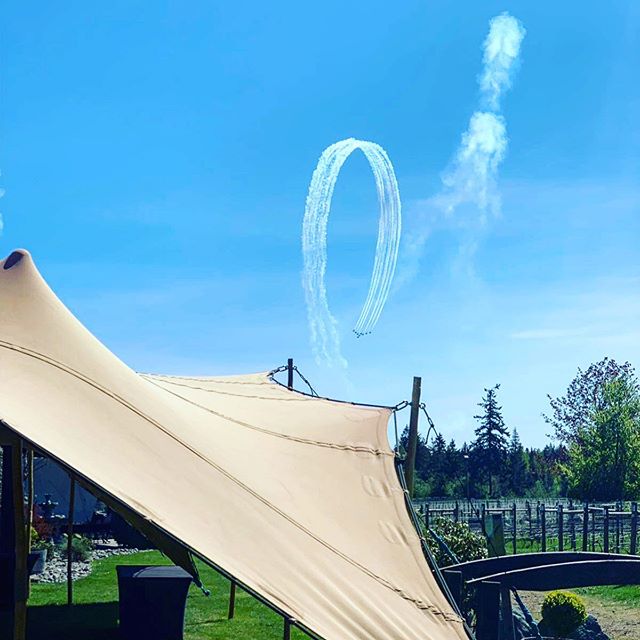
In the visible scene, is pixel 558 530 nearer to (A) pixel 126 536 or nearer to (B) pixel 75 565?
(A) pixel 126 536

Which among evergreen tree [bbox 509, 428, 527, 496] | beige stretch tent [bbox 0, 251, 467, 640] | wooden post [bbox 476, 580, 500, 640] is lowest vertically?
evergreen tree [bbox 509, 428, 527, 496]

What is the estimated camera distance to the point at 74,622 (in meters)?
9.92

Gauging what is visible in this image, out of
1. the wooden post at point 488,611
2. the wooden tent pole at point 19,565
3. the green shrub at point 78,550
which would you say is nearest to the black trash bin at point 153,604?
the wooden tent pole at point 19,565

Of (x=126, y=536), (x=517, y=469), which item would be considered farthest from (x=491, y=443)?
(x=126, y=536)

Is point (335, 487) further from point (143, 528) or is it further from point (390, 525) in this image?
point (143, 528)

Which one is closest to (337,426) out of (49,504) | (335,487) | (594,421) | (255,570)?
(335,487)

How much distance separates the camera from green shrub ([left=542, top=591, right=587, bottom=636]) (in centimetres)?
943

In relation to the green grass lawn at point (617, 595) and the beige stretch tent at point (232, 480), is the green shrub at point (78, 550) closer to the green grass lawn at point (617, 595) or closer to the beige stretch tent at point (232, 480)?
the beige stretch tent at point (232, 480)

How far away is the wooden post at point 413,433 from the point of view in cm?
924

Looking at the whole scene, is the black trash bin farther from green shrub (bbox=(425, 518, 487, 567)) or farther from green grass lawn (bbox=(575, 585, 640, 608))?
green grass lawn (bbox=(575, 585, 640, 608))

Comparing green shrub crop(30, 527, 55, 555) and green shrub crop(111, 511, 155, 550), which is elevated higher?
green shrub crop(30, 527, 55, 555)

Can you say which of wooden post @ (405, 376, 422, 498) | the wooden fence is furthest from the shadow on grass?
the wooden fence

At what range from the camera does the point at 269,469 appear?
735 centimetres

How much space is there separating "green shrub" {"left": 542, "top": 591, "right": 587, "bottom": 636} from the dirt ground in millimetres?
2289
